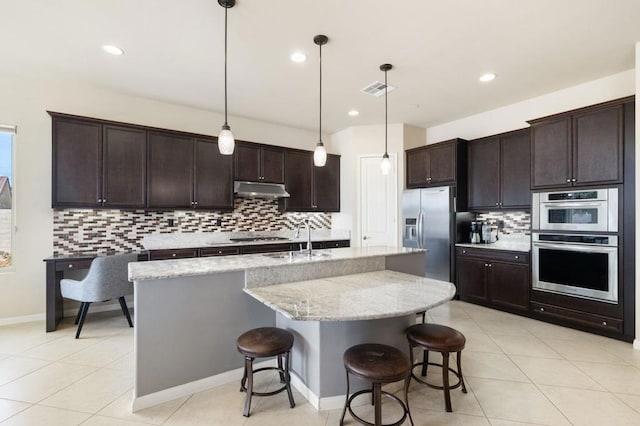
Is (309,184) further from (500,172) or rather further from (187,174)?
(500,172)

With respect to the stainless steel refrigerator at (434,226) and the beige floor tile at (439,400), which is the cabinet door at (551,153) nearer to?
the stainless steel refrigerator at (434,226)

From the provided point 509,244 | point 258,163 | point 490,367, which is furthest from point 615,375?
point 258,163

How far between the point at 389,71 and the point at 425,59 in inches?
16.4

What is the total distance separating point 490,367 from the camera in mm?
2627

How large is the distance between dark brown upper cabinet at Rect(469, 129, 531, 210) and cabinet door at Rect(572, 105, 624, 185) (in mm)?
630

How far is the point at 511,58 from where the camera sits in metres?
3.17

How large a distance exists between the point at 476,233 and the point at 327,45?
11.9 ft

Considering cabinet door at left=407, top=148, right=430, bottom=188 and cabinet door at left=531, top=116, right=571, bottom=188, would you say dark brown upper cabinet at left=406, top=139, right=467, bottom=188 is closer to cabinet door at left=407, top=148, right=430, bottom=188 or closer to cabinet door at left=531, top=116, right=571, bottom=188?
cabinet door at left=407, top=148, right=430, bottom=188

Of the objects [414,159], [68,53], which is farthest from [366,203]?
[68,53]

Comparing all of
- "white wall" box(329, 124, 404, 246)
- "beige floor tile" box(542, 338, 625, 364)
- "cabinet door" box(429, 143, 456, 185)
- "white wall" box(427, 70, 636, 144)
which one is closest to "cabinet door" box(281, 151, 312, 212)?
"white wall" box(329, 124, 404, 246)

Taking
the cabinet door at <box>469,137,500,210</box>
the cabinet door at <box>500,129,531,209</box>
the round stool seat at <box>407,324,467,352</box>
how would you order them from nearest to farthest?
the round stool seat at <box>407,324,467,352</box> < the cabinet door at <box>500,129,531,209</box> < the cabinet door at <box>469,137,500,210</box>

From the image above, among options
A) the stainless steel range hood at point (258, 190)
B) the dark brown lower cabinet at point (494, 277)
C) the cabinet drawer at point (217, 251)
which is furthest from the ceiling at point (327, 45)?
the dark brown lower cabinet at point (494, 277)

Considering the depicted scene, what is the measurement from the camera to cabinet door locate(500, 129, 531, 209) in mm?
4094

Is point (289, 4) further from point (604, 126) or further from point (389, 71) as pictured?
point (604, 126)
